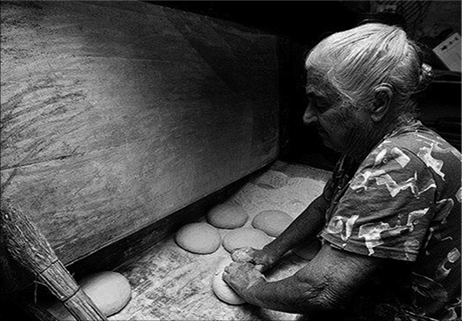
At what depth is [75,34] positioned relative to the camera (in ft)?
4.75

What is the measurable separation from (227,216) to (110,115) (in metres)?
1.02

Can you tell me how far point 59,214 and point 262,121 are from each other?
67.0 inches

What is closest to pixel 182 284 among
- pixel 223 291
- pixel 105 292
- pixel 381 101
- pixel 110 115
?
pixel 223 291

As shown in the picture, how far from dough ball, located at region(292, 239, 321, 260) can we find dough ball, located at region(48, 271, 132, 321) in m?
0.93

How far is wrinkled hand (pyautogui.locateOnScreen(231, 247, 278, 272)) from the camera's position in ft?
5.77

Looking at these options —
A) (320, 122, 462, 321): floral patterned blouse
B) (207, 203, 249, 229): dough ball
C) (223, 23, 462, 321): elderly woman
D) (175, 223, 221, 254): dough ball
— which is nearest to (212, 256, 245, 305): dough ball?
(175, 223, 221, 254): dough ball

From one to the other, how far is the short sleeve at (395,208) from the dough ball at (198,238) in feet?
3.36

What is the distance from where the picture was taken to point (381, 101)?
45.0 inches

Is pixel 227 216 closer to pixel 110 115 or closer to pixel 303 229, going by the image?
pixel 303 229

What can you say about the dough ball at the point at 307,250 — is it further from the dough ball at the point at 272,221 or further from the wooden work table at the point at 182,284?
the dough ball at the point at 272,221

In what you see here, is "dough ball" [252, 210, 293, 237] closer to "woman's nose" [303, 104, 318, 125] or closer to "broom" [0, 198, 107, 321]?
"woman's nose" [303, 104, 318, 125]

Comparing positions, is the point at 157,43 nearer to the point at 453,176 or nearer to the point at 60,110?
the point at 60,110

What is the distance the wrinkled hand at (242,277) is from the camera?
1552 mm

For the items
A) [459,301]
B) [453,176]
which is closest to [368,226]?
[453,176]
